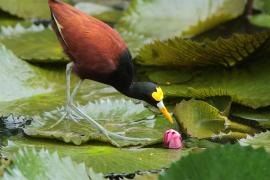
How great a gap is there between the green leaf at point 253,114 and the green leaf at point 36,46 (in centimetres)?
68

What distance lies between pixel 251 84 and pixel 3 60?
2.79 ft

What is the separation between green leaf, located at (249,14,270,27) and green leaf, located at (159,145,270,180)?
1.82 m

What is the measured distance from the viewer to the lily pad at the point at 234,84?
2.09 meters

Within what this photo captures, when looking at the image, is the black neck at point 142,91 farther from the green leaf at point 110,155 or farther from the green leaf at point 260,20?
Result: the green leaf at point 260,20

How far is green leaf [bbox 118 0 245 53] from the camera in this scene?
2.87 meters

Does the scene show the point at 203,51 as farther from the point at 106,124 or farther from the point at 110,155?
the point at 110,155

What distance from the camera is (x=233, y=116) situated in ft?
6.91

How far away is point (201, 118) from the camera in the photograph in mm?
1951

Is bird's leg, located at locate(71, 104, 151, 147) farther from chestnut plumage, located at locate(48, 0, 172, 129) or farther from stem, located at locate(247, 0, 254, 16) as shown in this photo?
stem, located at locate(247, 0, 254, 16)

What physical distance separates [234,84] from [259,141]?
1.70ft

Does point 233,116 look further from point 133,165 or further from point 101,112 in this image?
point 133,165

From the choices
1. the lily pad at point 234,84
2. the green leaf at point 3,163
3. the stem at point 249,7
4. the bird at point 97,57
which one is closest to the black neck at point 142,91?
the bird at point 97,57

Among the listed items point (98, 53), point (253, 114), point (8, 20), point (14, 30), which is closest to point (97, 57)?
point (98, 53)

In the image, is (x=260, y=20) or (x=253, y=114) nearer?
(x=253, y=114)
